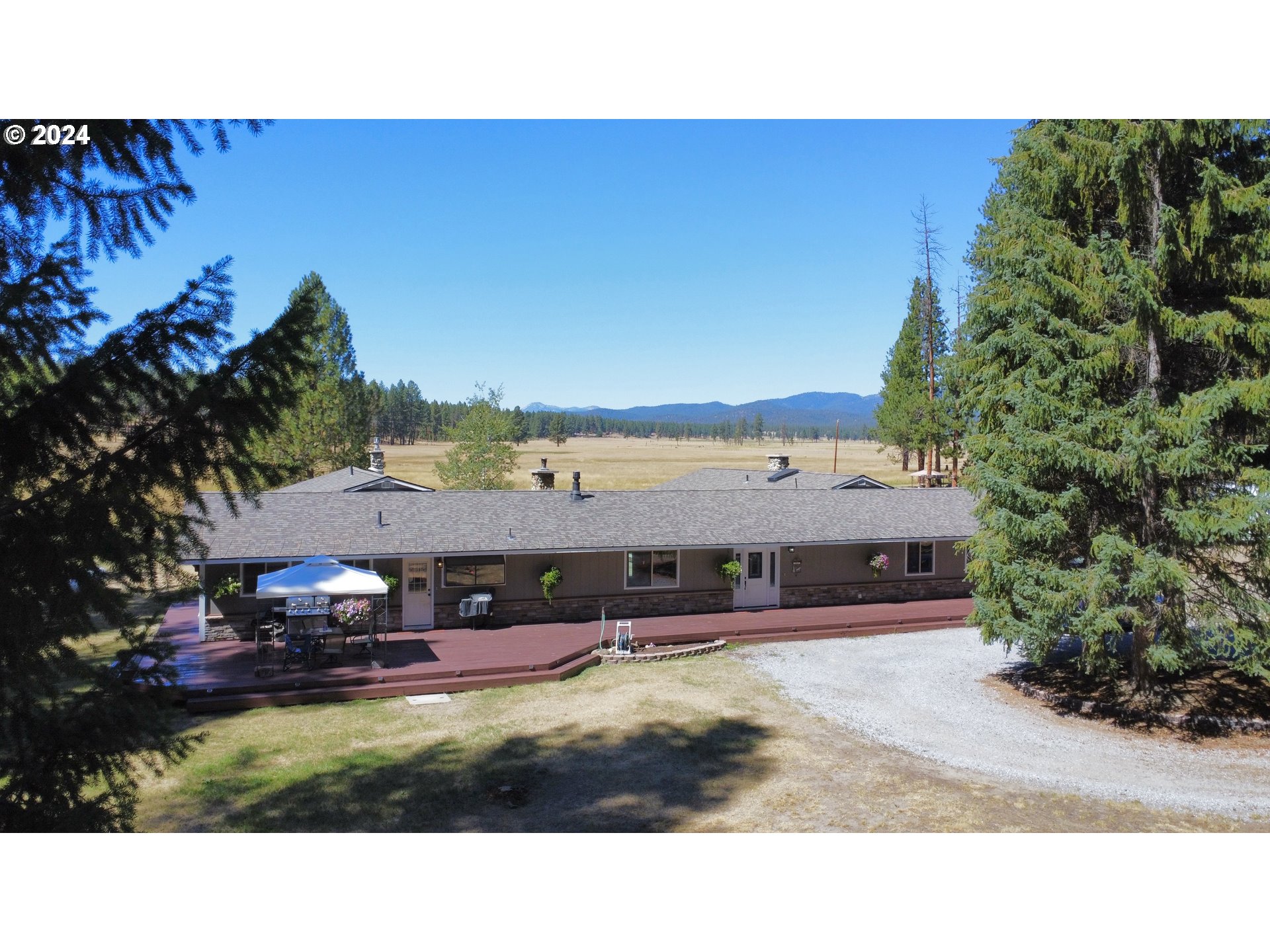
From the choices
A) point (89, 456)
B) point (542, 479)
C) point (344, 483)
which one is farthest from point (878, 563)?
point (89, 456)

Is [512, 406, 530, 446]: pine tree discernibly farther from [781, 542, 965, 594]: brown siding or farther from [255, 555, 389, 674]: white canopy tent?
[255, 555, 389, 674]: white canopy tent

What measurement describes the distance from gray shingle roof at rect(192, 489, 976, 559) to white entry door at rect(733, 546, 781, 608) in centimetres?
70

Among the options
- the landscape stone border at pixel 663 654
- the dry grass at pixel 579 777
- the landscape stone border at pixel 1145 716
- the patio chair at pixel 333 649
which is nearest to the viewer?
the dry grass at pixel 579 777

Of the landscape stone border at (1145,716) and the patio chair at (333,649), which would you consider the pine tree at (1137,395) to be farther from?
the patio chair at (333,649)

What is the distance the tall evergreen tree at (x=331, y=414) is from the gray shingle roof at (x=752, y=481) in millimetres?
14657

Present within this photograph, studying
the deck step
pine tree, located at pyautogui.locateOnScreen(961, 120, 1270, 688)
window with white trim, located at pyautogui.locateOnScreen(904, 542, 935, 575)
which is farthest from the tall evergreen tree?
pine tree, located at pyautogui.locateOnScreen(961, 120, 1270, 688)

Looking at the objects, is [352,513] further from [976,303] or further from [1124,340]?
[1124,340]

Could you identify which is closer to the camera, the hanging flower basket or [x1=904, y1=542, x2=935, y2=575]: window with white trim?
the hanging flower basket

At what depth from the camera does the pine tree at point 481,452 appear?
36062 mm

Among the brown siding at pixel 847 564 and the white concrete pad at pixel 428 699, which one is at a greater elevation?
the brown siding at pixel 847 564

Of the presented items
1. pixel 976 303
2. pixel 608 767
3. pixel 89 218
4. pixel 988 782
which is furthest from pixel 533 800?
pixel 976 303

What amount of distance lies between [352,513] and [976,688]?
15411 mm

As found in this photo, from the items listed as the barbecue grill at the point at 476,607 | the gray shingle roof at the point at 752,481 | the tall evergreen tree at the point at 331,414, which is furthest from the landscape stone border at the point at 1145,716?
the tall evergreen tree at the point at 331,414

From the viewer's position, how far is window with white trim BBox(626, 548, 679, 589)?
21.3 m
